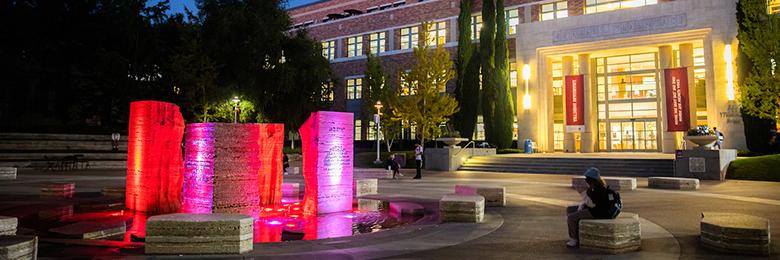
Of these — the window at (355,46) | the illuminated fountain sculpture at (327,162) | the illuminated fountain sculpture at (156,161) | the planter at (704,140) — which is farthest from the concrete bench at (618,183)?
the window at (355,46)

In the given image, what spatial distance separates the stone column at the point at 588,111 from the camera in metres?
35.3

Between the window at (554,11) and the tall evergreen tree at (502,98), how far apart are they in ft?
13.6

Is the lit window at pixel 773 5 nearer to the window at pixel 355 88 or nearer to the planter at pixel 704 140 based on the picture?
the planter at pixel 704 140

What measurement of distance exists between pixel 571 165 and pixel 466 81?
49.1 feet

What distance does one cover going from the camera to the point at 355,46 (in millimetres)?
50906

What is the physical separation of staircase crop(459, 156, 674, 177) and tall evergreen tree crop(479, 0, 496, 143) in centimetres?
789

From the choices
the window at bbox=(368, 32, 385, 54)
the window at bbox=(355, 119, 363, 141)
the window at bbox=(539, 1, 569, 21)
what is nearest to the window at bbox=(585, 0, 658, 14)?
the window at bbox=(539, 1, 569, 21)

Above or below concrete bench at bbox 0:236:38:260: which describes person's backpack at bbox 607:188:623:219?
above

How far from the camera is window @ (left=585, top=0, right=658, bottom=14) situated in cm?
3594

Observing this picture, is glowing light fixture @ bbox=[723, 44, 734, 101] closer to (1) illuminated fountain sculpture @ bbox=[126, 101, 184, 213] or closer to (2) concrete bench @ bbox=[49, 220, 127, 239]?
(1) illuminated fountain sculpture @ bbox=[126, 101, 184, 213]

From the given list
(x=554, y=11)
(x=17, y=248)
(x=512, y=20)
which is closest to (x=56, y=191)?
(x=17, y=248)

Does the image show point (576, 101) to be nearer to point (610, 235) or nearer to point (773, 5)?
point (773, 5)

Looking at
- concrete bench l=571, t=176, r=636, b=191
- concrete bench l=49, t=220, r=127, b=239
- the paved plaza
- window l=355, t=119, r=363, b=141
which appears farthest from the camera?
window l=355, t=119, r=363, b=141

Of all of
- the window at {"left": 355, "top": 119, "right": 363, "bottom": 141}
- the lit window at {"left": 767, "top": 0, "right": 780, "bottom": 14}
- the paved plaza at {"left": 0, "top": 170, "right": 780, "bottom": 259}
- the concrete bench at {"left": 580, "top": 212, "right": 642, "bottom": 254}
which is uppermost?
the lit window at {"left": 767, "top": 0, "right": 780, "bottom": 14}
